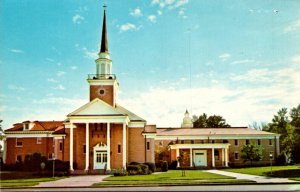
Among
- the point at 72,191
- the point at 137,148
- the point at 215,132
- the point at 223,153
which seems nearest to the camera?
the point at 72,191

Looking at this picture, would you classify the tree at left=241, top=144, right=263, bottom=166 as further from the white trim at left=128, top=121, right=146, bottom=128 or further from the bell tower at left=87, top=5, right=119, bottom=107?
the bell tower at left=87, top=5, right=119, bottom=107

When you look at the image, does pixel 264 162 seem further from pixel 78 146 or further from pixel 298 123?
pixel 78 146

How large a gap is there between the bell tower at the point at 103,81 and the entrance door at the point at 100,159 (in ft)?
22.6

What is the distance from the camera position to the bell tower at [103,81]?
175ft

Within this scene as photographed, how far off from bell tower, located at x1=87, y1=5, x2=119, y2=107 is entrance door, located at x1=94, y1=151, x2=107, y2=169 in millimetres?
6878

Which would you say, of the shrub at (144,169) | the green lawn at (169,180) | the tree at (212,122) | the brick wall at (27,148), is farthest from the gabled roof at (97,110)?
the tree at (212,122)

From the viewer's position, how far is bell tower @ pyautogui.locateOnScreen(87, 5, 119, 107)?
2104 inches

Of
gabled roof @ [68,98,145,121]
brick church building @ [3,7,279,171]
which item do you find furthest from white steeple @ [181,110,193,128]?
gabled roof @ [68,98,145,121]

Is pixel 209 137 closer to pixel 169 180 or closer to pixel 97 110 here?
pixel 97 110

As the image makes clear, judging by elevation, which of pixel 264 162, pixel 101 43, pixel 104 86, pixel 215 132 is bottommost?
pixel 264 162

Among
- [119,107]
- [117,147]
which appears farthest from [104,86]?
[117,147]

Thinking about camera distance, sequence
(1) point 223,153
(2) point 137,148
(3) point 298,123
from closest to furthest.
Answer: (3) point 298,123 < (2) point 137,148 < (1) point 223,153

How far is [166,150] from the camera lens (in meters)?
70.7

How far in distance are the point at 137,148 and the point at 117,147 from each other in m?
3.46
